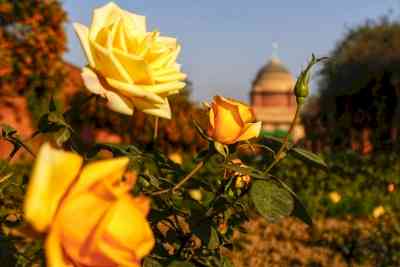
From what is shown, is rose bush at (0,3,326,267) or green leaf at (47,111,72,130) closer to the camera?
rose bush at (0,3,326,267)

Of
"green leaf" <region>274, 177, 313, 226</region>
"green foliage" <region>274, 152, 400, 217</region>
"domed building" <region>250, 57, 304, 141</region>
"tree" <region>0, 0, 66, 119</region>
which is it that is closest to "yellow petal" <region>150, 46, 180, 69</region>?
"green leaf" <region>274, 177, 313, 226</region>

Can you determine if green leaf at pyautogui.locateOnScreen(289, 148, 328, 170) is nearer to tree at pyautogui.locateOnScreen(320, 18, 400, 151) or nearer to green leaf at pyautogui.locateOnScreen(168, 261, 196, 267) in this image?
green leaf at pyautogui.locateOnScreen(168, 261, 196, 267)

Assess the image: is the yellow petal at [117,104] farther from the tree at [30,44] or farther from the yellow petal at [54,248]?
the tree at [30,44]

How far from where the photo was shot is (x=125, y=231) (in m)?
0.55

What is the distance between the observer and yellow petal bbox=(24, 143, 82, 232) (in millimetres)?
543

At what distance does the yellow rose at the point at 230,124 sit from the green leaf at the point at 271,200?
9cm

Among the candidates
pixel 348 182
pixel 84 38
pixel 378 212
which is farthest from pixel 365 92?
pixel 84 38

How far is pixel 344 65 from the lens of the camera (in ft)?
39.7

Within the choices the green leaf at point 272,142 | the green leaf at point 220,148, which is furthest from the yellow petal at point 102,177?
the green leaf at point 272,142

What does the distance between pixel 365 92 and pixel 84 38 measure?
1050cm

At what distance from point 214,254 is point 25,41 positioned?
966 cm

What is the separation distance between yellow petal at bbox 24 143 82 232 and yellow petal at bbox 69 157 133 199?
0.01m

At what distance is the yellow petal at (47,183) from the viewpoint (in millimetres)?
543

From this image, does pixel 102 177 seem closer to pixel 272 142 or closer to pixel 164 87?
pixel 164 87
